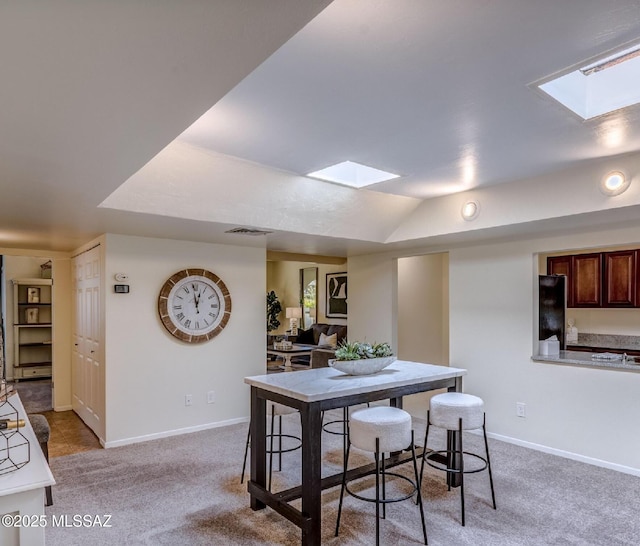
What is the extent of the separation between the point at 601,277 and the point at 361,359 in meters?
4.06

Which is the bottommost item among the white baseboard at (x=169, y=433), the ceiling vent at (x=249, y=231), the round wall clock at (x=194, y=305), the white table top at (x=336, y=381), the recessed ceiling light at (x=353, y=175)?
the white baseboard at (x=169, y=433)

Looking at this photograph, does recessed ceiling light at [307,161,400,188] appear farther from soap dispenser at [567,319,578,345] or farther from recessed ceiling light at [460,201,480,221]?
soap dispenser at [567,319,578,345]

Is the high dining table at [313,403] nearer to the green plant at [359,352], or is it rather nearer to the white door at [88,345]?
the green plant at [359,352]

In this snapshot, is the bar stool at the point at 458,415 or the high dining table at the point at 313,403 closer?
the high dining table at the point at 313,403

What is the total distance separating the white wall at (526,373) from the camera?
12.3ft

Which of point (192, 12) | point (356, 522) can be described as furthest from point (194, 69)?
point (356, 522)

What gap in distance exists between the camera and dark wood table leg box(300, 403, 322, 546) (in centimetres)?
251

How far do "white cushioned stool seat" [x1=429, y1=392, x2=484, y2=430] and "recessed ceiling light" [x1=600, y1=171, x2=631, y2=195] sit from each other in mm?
1753

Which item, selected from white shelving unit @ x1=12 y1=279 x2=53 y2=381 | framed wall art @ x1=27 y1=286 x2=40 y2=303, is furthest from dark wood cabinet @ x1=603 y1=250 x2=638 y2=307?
framed wall art @ x1=27 y1=286 x2=40 y2=303

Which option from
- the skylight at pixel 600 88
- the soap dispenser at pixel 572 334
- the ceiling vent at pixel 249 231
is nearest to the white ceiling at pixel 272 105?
the skylight at pixel 600 88

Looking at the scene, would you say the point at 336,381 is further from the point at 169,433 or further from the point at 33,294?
the point at 33,294

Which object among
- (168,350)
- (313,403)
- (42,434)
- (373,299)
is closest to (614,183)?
(313,403)

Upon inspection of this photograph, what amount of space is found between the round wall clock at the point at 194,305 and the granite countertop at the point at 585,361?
3289 millimetres

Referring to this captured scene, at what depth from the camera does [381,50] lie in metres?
1.78
